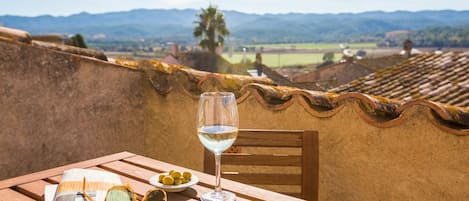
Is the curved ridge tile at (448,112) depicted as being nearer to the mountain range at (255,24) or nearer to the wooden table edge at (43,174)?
the wooden table edge at (43,174)

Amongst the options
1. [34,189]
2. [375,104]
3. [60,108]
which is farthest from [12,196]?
[375,104]

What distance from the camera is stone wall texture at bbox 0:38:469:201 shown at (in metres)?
2.72

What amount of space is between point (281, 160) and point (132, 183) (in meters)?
0.81

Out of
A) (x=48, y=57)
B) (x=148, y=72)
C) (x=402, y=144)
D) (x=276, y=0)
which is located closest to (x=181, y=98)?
(x=148, y=72)

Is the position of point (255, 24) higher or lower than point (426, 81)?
higher

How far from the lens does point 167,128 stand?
12.5ft

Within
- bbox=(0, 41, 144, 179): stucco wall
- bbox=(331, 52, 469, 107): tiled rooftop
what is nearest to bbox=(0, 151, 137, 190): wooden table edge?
bbox=(0, 41, 144, 179): stucco wall

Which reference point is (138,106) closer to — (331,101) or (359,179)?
(331,101)

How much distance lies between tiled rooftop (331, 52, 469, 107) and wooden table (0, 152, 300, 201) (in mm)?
3796

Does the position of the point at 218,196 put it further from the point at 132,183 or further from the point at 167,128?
the point at 167,128

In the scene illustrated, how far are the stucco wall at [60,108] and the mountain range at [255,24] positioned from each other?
3397 centimetres

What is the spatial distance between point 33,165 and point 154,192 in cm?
217

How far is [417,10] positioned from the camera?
138 metres

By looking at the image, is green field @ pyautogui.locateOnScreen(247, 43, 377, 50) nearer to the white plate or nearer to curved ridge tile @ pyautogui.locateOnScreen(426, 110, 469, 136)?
curved ridge tile @ pyautogui.locateOnScreen(426, 110, 469, 136)
